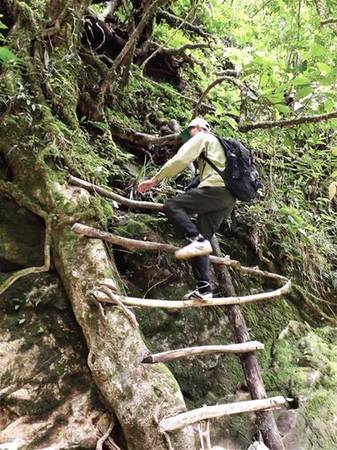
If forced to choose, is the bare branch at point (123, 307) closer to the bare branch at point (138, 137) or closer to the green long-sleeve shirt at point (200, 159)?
the green long-sleeve shirt at point (200, 159)

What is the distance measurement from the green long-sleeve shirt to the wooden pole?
1.13 m

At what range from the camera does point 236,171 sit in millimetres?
4129

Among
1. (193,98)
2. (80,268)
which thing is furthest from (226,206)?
(193,98)

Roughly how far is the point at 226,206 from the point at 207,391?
1.91m

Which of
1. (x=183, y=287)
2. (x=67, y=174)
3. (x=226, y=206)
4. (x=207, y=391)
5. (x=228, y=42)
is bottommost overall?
(x=207, y=391)

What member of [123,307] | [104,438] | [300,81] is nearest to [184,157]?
[300,81]

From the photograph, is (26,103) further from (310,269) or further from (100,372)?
(310,269)

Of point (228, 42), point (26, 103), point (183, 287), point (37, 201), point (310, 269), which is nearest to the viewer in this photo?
point (37, 201)

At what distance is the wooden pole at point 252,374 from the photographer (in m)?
3.73

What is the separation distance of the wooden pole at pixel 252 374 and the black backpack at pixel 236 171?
3.65 feet

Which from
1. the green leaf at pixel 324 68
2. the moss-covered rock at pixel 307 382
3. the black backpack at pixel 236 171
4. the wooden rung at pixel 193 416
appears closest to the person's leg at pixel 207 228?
the black backpack at pixel 236 171

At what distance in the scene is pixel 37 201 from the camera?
410cm

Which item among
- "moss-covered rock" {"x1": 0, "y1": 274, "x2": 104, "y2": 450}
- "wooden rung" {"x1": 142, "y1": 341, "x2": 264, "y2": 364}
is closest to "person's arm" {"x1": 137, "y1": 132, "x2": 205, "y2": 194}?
"moss-covered rock" {"x1": 0, "y1": 274, "x2": 104, "y2": 450}

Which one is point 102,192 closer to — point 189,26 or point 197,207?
point 197,207
